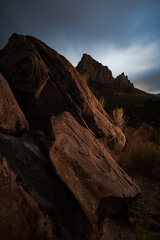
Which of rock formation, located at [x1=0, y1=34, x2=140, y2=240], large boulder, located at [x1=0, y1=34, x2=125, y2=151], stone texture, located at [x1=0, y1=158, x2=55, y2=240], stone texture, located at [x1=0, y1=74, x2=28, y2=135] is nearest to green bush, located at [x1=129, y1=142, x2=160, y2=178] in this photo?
large boulder, located at [x1=0, y1=34, x2=125, y2=151]

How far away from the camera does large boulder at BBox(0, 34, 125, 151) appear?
3.02 metres

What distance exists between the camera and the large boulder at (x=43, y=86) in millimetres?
3020

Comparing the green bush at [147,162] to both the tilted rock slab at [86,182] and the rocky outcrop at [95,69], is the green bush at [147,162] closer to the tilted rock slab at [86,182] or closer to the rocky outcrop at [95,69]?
the tilted rock slab at [86,182]

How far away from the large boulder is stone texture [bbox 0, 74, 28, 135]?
2.56 feet

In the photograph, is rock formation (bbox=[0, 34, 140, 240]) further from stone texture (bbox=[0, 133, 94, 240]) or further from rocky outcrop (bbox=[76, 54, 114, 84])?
rocky outcrop (bbox=[76, 54, 114, 84])

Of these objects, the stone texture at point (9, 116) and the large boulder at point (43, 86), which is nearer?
the stone texture at point (9, 116)

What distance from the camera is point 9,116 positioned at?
86.4 inches

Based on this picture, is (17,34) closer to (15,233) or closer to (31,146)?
(31,146)

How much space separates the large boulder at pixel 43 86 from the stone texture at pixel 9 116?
30.8 inches

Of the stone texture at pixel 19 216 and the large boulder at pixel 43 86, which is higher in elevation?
the large boulder at pixel 43 86

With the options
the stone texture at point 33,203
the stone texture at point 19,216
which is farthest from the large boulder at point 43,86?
the stone texture at point 19,216

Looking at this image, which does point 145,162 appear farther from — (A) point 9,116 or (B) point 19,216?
(A) point 9,116

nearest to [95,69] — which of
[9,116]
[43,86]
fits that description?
[43,86]

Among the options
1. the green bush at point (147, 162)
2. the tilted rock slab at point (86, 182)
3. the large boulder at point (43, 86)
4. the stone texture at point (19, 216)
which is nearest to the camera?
the stone texture at point (19, 216)
